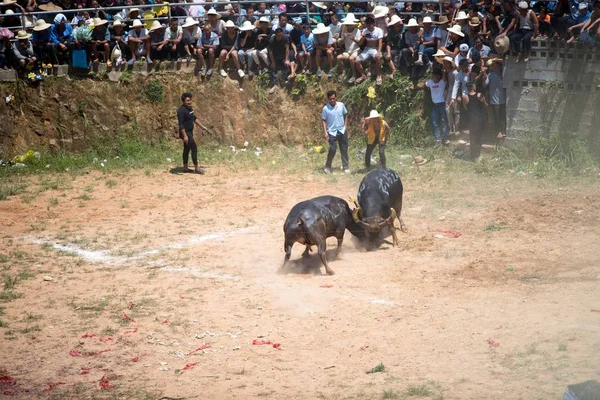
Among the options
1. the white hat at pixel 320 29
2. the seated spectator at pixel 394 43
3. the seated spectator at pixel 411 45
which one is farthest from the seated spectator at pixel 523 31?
the white hat at pixel 320 29

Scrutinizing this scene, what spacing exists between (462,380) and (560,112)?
493 inches

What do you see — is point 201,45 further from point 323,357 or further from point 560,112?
point 323,357

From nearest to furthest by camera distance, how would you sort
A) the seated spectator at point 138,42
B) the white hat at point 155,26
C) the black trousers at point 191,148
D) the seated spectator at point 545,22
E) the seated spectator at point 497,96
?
the seated spectator at point 545,22 → the seated spectator at point 497,96 → the black trousers at point 191,148 → the white hat at point 155,26 → the seated spectator at point 138,42

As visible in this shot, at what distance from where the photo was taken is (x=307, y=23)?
25.3 metres

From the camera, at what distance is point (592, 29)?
20562 millimetres

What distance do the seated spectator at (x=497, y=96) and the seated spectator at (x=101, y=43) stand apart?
10851mm

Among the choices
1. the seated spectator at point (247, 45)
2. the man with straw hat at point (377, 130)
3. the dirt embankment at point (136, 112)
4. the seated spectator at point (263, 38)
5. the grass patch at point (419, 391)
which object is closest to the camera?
Answer: the grass patch at point (419, 391)

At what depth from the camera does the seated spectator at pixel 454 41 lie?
73.0 ft

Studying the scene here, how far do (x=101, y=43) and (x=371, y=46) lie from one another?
786cm

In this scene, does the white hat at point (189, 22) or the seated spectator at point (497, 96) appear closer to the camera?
the seated spectator at point (497, 96)

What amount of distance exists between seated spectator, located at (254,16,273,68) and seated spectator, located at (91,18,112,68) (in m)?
4.34

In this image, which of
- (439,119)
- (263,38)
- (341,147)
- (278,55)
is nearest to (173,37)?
(263,38)

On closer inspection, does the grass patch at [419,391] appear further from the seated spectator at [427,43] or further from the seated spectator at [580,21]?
the seated spectator at [427,43]

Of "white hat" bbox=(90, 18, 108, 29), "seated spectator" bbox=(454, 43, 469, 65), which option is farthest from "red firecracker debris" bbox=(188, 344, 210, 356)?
"white hat" bbox=(90, 18, 108, 29)
